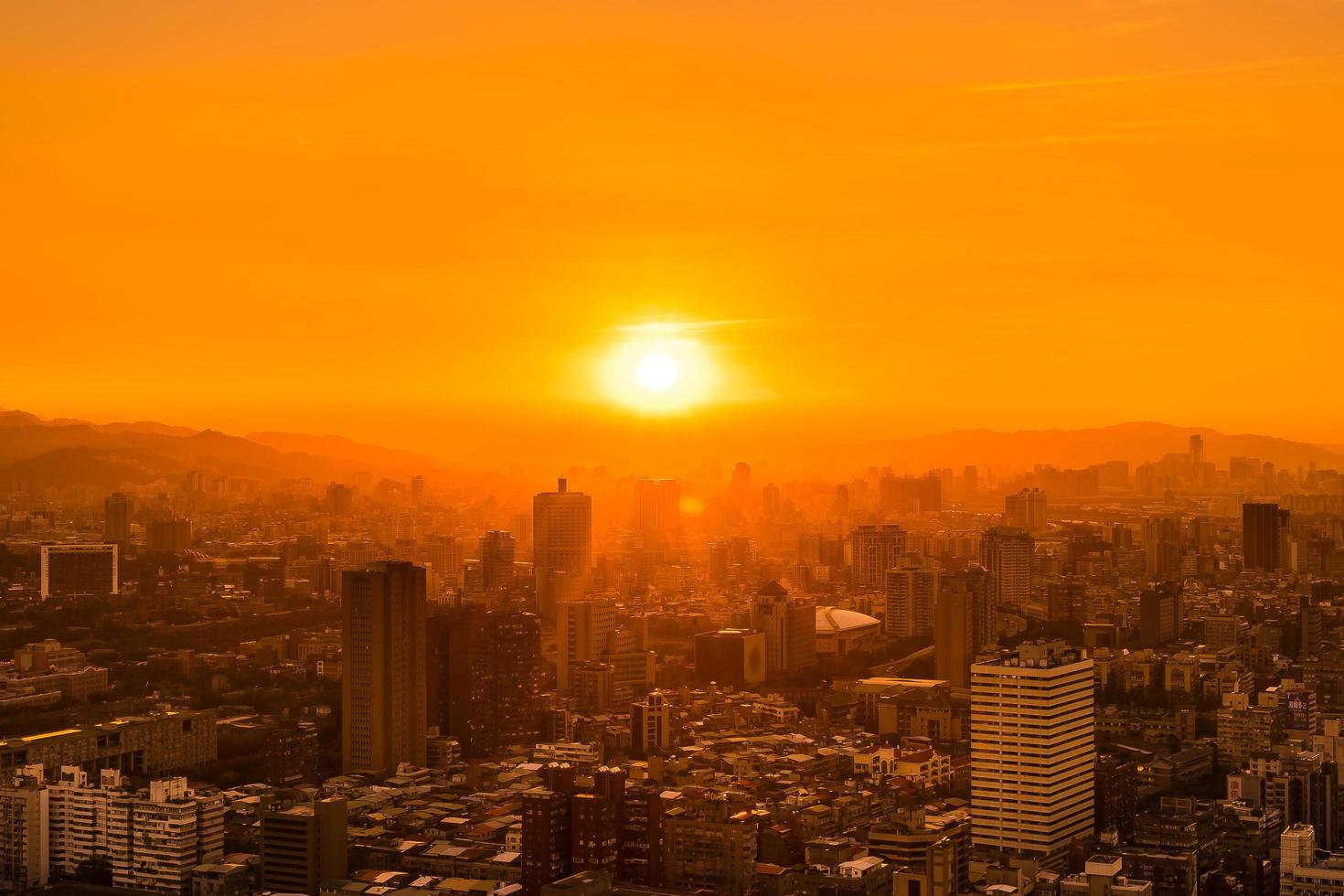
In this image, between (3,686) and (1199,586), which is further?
(1199,586)

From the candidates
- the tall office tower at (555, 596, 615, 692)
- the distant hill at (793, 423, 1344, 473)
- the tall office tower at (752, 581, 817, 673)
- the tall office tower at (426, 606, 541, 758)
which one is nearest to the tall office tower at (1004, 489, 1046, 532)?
the distant hill at (793, 423, 1344, 473)

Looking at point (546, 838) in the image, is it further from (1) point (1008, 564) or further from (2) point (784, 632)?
(1) point (1008, 564)

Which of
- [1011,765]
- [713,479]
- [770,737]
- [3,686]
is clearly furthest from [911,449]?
[1011,765]

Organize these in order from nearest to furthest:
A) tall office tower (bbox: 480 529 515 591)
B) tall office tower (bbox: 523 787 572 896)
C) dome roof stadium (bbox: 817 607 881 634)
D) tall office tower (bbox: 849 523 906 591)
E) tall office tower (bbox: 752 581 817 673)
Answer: tall office tower (bbox: 523 787 572 896) → tall office tower (bbox: 752 581 817 673) → dome roof stadium (bbox: 817 607 881 634) → tall office tower (bbox: 480 529 515 591) → tall office tower (bbox: 849 523 906 591)

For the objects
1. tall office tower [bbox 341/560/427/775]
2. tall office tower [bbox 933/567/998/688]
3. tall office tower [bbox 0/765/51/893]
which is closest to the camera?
tall office tower [bbox 0/765/51/893]

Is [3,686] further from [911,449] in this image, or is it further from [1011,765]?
[911,449]

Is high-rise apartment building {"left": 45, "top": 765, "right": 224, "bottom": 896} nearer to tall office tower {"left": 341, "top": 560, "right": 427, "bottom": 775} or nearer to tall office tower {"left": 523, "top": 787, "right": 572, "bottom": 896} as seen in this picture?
tall office tower {"left": 523, "top": 787, "right": 572, "bottom": 896}
